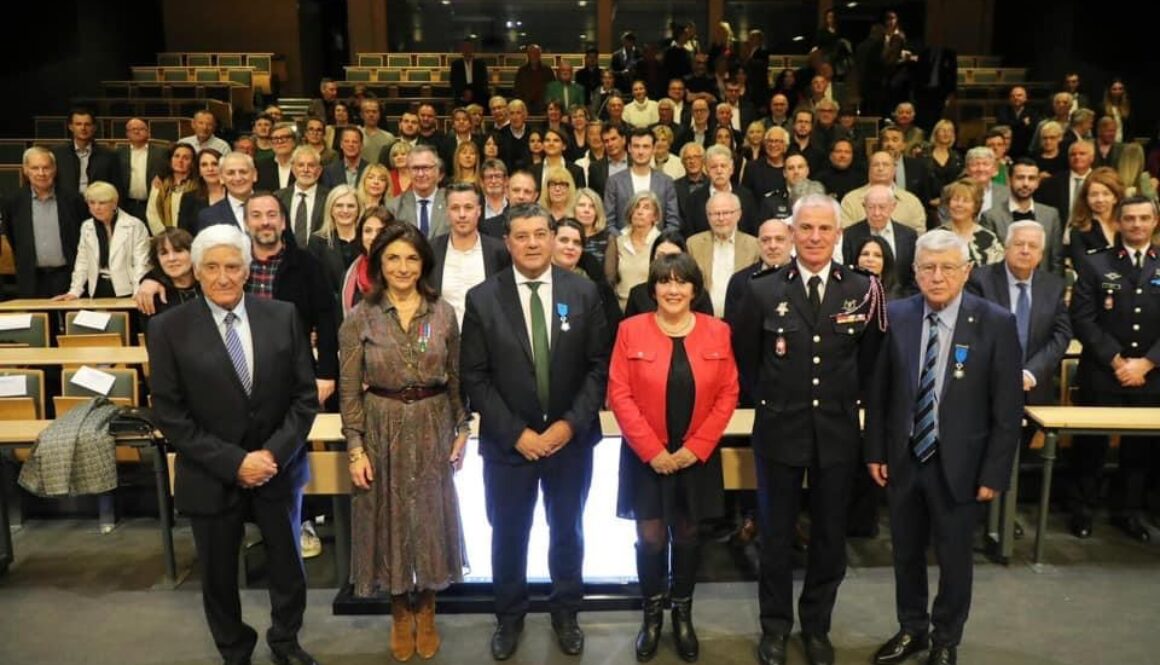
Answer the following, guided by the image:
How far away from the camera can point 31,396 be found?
15.4ft

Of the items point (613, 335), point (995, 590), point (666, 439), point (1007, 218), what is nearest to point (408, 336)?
point (666, 439)

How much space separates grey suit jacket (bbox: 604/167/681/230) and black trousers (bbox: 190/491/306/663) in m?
3.15

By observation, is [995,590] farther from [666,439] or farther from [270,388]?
[270,388]

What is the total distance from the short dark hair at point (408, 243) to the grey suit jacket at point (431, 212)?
1.64 m

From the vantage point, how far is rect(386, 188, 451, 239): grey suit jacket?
4.89 m

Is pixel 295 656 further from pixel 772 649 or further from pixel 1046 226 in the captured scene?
pixel 1046 226

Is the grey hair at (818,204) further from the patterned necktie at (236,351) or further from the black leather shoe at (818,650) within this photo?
the patterned necktie at (236,351)

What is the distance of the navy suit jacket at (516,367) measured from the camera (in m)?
3.27

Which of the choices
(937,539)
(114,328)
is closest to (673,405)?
(937,539)

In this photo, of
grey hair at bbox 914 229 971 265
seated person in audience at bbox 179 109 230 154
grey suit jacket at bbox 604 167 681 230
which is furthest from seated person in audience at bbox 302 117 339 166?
grey hair at bbox 914 229 971 265

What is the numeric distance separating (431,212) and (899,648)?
2951mm

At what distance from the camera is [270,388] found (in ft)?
10.2

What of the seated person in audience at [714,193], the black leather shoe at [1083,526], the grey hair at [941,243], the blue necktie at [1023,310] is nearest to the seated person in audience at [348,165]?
the seated person in audience at [714,193]

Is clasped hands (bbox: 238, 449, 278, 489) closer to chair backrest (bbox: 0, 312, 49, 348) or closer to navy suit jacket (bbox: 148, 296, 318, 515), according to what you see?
navy suit jacket (bbox: 148, 296, 318, 515)
